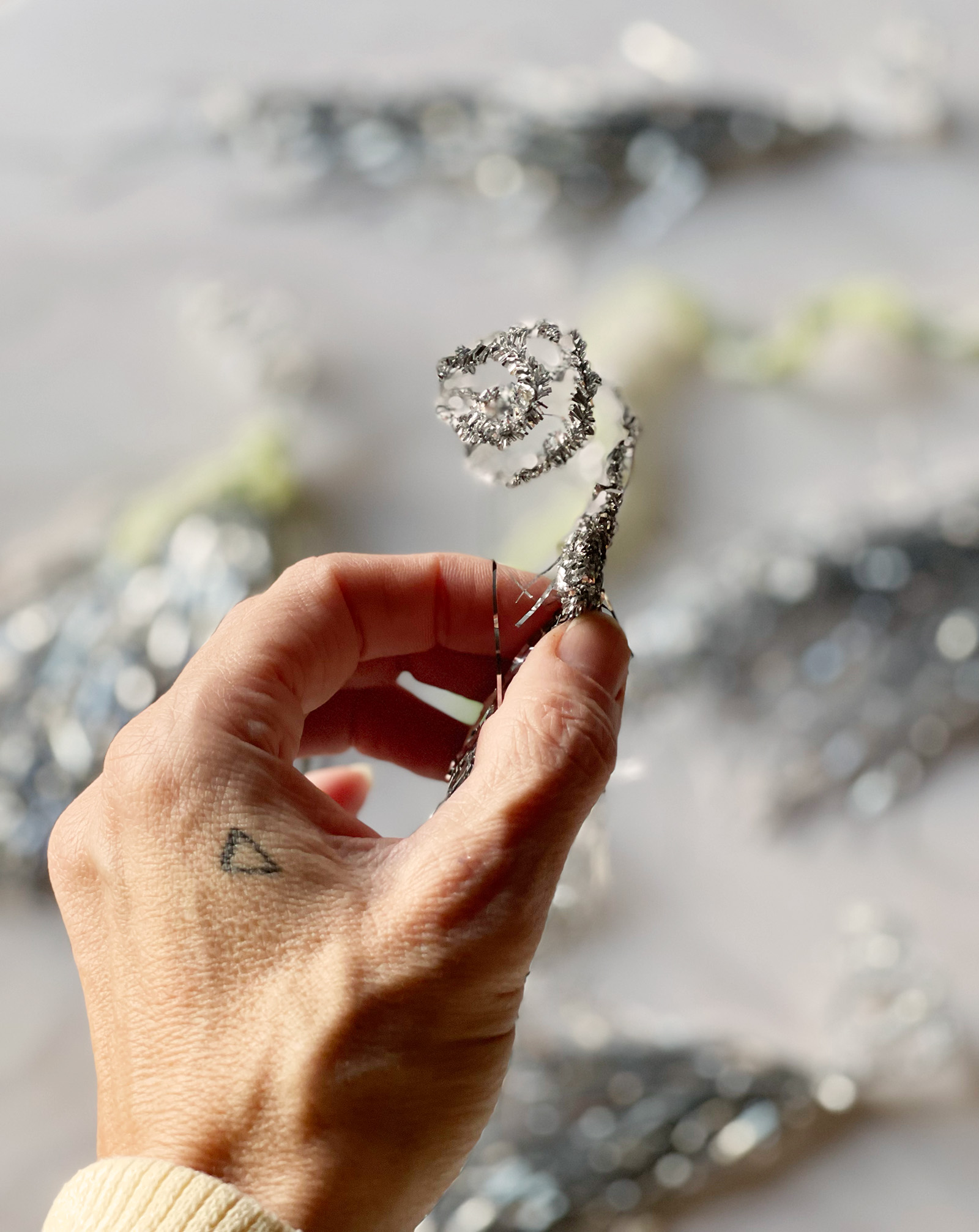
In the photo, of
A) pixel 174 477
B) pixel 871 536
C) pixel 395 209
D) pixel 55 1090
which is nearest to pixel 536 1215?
pixel 55 1090

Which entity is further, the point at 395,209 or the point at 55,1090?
the point at 395,209

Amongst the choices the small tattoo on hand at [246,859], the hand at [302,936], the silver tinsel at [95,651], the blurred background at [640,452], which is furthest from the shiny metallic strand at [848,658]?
the small tattoo on hand at [246,859]

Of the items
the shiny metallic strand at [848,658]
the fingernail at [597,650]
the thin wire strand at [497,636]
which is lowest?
the fingernail at [597,650]

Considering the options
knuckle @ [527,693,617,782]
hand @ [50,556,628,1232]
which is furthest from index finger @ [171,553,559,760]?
knuckle @ [527,693,617,782]

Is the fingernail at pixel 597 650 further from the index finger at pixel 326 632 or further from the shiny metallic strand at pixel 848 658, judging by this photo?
the shiny metallic strand at pixel 848 658

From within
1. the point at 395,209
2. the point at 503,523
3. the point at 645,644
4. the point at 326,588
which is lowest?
the point at 326,588

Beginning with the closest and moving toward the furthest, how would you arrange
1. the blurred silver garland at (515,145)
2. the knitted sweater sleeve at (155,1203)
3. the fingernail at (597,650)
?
the knitted sweater sleeve at (155,1203)
the fingernail at (597,650)
the blurred silver garland at (515,145)

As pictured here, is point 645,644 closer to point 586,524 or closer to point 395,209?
point 586,524
